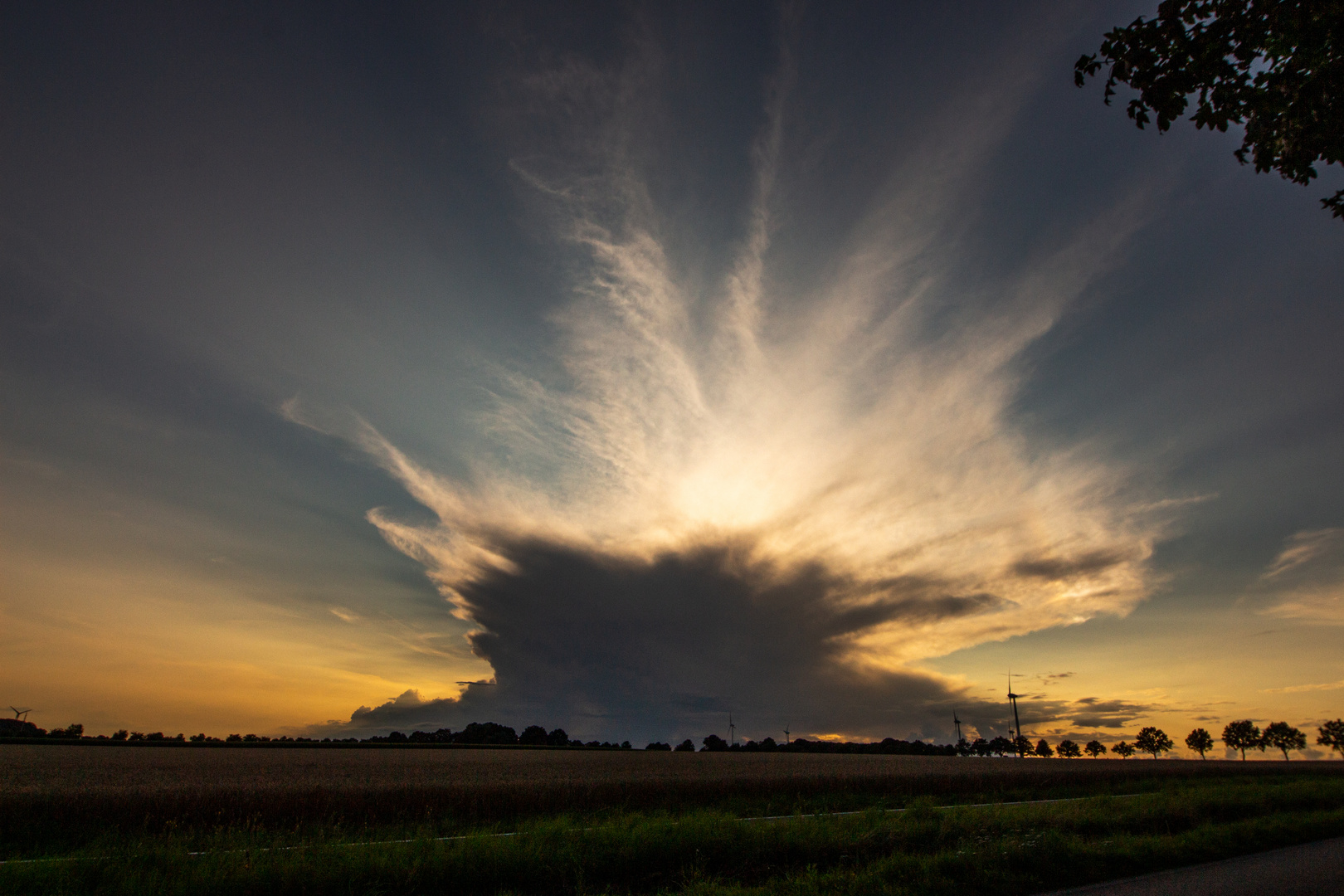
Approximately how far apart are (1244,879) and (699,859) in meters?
10.8

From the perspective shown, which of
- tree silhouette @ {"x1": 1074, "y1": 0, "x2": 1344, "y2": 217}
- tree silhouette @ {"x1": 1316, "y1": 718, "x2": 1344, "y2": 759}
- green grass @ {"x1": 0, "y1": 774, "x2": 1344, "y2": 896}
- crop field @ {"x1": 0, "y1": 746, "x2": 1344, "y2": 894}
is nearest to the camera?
tree silhouette @ {"x1": 1074, "y1": 0, "x2": 1344, "y2": 217}

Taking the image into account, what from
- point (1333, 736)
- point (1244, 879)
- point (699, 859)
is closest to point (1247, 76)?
point (1244, 879)

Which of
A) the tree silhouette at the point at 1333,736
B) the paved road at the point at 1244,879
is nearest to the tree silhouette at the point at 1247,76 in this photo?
the paved road at the point at 1244,879

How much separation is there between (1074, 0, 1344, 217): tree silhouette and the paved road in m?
12.1

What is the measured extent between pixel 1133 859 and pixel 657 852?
1082cm

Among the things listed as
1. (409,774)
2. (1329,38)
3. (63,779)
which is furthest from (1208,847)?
(63,779)

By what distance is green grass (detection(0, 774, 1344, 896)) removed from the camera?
40.0 feet

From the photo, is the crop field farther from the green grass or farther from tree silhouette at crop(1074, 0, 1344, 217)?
tree silhouette at crop(1074, 0, 1344, 217)

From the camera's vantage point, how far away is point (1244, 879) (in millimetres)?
11961

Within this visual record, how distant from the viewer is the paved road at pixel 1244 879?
35.7ft

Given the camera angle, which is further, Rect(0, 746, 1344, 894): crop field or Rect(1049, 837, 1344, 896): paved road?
Rect(0, 746, 1344, 894): crop field

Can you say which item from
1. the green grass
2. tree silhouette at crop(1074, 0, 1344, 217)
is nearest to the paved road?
the green grass

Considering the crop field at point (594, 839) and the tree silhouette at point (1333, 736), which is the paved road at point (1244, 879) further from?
the tree silhouette at point (1333, 736)

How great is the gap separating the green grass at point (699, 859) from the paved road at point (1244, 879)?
2.53 feet
